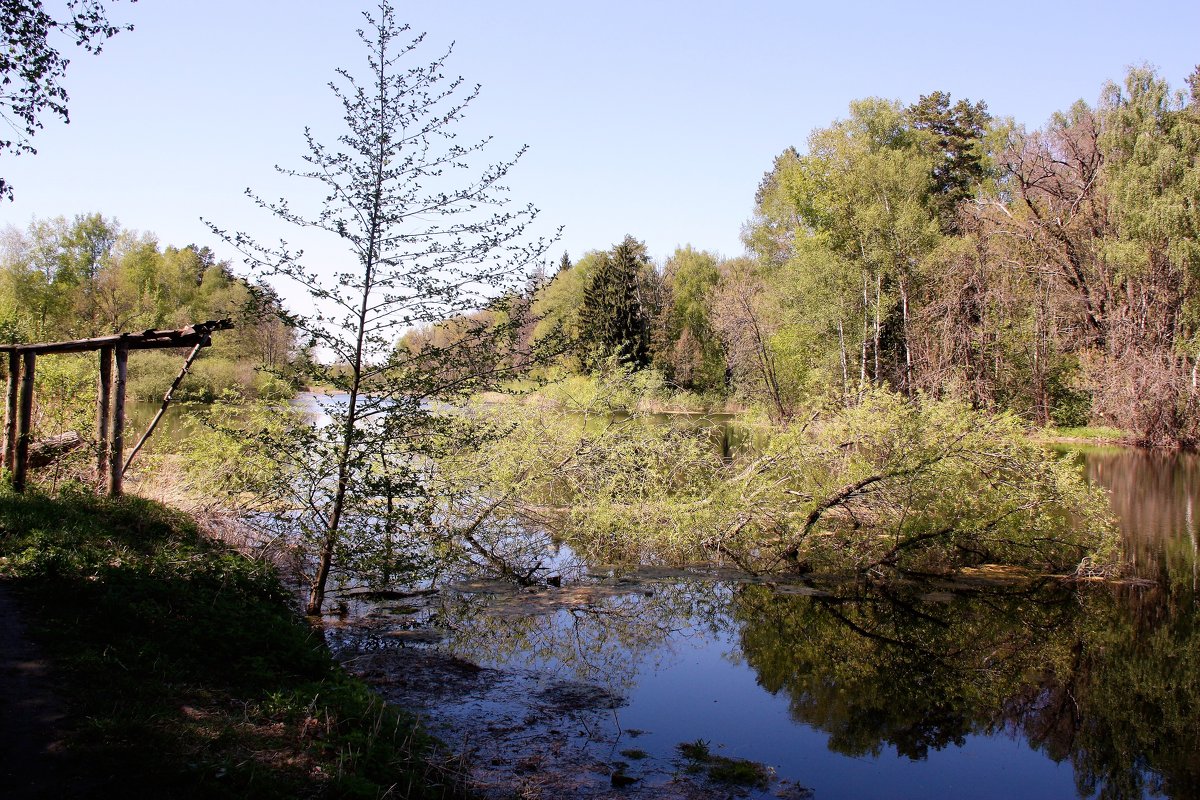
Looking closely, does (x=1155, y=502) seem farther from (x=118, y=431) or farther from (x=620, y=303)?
(x=620, y=303)

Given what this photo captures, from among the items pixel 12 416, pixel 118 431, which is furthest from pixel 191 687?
pixel 12 416

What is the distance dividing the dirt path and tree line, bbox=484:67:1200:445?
78.2 feet

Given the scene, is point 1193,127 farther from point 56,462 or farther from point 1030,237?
point 56,462

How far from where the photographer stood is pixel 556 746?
22.0ft

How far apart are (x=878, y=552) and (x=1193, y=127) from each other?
26.4 metres

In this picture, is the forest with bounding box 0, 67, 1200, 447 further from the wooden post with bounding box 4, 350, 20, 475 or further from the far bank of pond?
the wooden post with bounding box 4, 350, 20, 475

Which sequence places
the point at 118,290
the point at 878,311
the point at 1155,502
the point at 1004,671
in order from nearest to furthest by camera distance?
1. the point at 1004,671
2. the point at 1155,502
3. the point at 878,311
4. the point at 118,290

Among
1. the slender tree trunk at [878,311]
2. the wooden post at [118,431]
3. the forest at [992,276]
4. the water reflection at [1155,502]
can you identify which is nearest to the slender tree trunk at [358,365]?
the wooden post at [118,431]

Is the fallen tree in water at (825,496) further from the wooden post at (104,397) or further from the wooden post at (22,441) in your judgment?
the wooden post at (22,441)

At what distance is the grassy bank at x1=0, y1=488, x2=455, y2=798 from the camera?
14.9 ft

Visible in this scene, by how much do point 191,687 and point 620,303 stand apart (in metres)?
47.8

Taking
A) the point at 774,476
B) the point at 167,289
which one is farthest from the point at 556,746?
the point at 167,289

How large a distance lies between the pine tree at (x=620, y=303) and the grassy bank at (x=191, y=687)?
42.1 m

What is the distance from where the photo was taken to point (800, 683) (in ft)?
29.7
